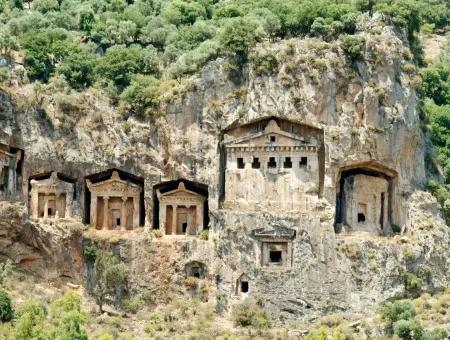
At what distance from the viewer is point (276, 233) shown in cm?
5269

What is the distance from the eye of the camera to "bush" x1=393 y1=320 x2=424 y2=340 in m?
48.6

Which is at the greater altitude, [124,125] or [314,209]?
[124,125]

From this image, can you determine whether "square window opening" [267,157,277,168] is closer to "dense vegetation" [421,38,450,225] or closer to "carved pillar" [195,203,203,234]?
"carved pillar" [195,203,203,234]

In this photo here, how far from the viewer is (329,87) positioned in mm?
53688

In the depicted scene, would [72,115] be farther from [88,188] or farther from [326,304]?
[326,304]

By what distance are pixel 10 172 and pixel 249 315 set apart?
14.5m

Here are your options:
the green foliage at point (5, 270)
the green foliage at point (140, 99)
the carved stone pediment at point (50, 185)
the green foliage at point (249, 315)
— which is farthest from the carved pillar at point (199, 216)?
the green foliage at point (5, 270)

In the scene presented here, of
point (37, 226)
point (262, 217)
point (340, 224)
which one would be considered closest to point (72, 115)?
point (37, 226)

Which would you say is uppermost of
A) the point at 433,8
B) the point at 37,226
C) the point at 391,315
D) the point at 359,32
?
the point at 433,8

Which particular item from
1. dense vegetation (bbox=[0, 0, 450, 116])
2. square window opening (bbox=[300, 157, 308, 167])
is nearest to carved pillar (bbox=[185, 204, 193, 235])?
dense vegetation (bbox=[0, 0, 450, 116])

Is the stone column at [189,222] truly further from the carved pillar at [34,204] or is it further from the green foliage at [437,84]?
the green foliage at [437,84]

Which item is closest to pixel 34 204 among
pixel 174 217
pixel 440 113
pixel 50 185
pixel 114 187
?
pixel 50 185

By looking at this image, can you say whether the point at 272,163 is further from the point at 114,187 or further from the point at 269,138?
the point at 114,187

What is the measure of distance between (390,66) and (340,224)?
332 inches
